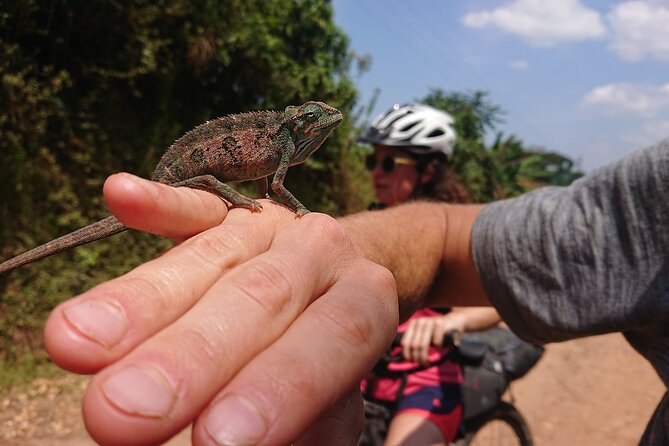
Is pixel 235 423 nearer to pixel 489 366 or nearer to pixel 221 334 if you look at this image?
pixel 221 334

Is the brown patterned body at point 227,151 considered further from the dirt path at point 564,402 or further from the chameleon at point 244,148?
the dirt path at point 564,402

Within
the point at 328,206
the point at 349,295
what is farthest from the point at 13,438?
the point at 328,206

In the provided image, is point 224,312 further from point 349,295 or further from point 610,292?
point 610,292

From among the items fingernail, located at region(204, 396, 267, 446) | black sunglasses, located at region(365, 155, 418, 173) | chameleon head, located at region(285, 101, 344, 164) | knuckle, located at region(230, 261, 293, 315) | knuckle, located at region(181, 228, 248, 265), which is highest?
chameleon head, located at region(285, 101, 344, 164)

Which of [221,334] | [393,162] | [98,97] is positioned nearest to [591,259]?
[221,334]

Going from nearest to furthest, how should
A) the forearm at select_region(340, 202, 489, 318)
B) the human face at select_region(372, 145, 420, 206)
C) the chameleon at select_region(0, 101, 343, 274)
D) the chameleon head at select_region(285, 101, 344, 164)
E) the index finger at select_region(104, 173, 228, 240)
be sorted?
the index finger at select_region(104, 173, 228, 240), the chameleon at select_region(0, 101, 343, 274), the chameleon head at select_region(285, 101, 344, 164), the forearm at select_region(340, 202, 489, 318), the human face at select_region(372, 145, 420, 206)

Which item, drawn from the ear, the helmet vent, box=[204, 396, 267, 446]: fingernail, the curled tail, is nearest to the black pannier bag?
the ear

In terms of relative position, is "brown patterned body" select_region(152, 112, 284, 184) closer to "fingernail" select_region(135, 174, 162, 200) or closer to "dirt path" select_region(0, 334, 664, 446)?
"fingernail" select_region(135, 174, 162, 200)
